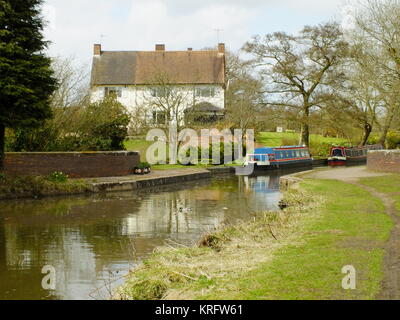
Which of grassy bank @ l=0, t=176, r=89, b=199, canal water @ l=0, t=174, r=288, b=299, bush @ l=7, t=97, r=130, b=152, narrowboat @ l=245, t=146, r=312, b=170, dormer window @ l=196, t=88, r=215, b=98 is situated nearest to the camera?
canal water @ l=0, t=174, r=288, b=299

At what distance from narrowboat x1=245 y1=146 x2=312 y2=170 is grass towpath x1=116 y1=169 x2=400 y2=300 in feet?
59.1

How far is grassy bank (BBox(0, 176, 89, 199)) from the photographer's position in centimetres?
1673

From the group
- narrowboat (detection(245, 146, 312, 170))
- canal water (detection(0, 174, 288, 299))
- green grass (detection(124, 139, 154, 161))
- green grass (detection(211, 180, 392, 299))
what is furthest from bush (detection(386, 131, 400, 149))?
green grass (detection(211, 180, 392, 299))

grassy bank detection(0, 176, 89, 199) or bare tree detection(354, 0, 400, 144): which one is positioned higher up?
bare tree detection(354, 0, 400, 144)

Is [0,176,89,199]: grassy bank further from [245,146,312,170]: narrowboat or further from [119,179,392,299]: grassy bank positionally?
[245,146,312,170]: narrowboat

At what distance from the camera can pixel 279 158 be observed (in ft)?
101

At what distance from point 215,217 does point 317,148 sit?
→ 29.8 m

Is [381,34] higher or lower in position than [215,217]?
higher

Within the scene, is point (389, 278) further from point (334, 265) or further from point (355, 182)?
point (355, 182)

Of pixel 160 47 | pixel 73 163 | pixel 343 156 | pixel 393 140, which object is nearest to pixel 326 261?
pixel 73 163

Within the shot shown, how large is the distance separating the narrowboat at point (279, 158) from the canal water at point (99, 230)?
8.33m

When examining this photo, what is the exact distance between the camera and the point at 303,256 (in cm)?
714

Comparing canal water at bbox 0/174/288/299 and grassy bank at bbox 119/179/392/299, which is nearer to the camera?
grassy bank at bbox 119/179/392/299
